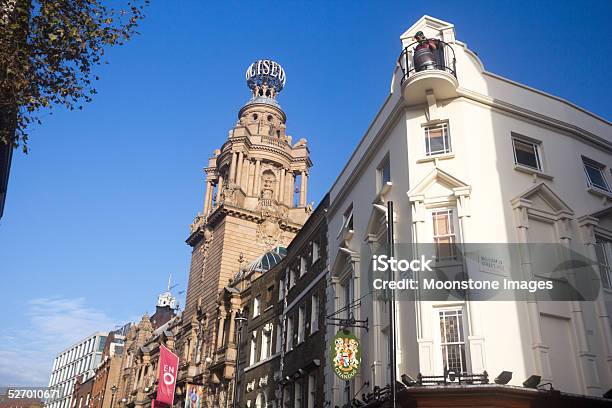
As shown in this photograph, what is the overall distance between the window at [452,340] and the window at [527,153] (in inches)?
256

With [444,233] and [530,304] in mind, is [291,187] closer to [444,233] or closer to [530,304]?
[444,233]

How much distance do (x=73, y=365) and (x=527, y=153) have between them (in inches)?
5921

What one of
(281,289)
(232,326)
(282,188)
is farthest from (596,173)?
(282,188)

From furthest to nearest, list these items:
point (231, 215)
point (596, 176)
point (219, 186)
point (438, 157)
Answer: point (219, 186), point (231, 215), point (596, 176), point (438, 157)

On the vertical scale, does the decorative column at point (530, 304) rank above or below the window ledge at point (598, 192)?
below

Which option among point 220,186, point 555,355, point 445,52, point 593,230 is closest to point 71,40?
point 445,52

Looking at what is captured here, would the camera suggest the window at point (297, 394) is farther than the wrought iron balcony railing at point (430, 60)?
Yes

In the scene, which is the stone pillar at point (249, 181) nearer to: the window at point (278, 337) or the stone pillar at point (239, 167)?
the stone pillar at point (239, 167)

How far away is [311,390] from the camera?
26.7 m

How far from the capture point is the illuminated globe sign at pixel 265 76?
69.5 meters

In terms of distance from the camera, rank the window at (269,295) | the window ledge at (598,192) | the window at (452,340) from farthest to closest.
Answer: the window at (269,295) → the window ledge at (598,192) → the window at (452,340)

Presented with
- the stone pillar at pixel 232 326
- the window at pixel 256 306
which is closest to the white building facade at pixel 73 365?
the stone pillar at pixel 232 326

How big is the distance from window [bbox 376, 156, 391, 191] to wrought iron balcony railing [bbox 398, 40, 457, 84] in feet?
11.6

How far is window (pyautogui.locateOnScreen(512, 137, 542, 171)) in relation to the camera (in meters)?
20.5
